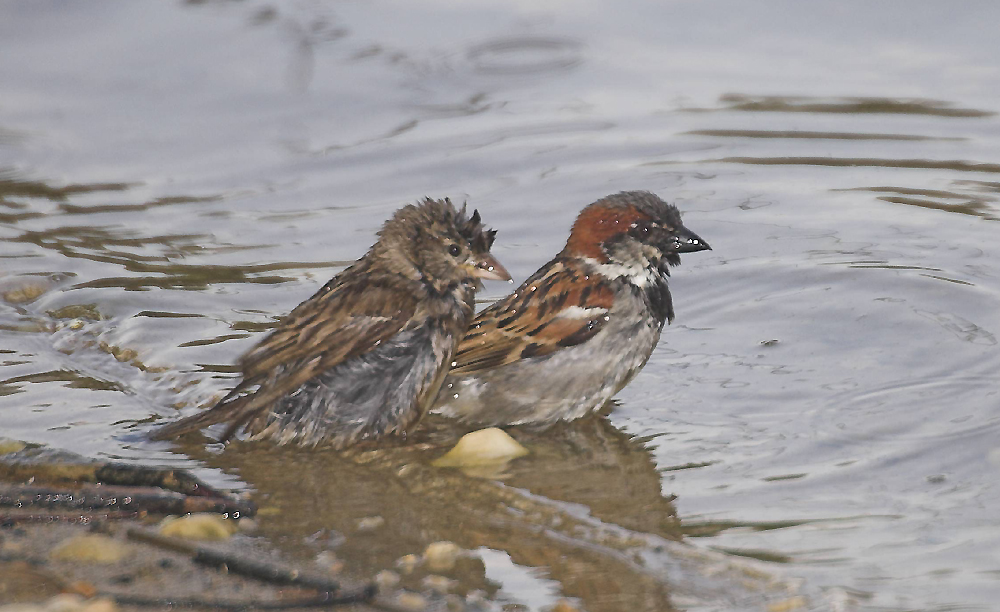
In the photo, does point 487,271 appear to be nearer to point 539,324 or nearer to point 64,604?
point 539,324

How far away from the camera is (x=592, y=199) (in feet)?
27.2

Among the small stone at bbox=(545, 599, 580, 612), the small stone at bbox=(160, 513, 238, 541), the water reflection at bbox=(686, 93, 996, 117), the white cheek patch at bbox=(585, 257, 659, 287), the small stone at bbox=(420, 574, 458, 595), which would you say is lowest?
the small stone at bbox=(545, 599, 580, 612)

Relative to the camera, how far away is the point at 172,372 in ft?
19.5

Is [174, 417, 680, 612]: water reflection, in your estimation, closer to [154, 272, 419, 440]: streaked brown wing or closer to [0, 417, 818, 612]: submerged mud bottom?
[0, 417, 818, 612]: submerged mud bottom

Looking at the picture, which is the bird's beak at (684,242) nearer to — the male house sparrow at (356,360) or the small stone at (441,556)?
the male house sparrow at (356,360)

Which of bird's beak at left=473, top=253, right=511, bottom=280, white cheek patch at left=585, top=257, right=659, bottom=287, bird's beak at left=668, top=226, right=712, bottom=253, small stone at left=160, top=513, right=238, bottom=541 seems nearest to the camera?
small stone at left=160, top=513, right=238, bottom=541

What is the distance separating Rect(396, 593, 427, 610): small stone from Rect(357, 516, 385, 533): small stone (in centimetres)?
61

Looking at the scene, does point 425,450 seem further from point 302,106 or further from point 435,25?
point 435,25

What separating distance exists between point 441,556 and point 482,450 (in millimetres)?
1078

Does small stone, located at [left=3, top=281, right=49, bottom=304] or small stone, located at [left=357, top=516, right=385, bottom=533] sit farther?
small stone, located at [left=3, top=281, right=49, bottom=304]

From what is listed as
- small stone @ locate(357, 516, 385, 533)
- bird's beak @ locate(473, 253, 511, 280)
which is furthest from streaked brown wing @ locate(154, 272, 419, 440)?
small stone @ locate(357, 516, 385, 533)

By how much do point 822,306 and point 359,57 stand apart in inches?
207

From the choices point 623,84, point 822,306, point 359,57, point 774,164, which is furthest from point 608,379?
point 359,57

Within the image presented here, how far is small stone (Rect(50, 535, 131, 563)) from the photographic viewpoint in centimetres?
387
